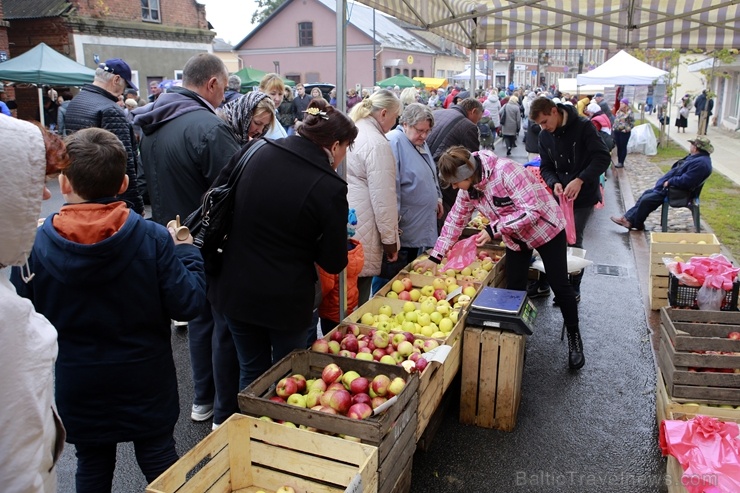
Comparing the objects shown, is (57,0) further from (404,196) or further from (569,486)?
(569,486)

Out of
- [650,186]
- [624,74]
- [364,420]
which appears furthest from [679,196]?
[624,74]

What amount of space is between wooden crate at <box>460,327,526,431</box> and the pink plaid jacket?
83 cm

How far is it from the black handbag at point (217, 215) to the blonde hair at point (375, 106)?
1.65m

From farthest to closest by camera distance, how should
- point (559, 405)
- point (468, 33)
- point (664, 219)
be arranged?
1. point (664, 219)
2. point (468, 33)
3. point (559, 405)

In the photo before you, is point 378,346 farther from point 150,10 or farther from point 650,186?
point 150,10

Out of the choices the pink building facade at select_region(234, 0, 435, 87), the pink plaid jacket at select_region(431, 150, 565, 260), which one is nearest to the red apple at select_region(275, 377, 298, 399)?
the pink plaid jacket at select_region(431, 150, 565, 260)

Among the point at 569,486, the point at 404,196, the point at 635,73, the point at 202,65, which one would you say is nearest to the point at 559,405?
the point at 569,486

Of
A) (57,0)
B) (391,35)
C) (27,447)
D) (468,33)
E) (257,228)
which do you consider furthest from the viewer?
(391,35)

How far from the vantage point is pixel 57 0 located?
65.1ft

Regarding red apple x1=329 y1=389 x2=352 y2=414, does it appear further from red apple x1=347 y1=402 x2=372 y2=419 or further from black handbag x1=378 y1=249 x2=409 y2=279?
black handbag x1=378 y1=249 x2=409 y2=279

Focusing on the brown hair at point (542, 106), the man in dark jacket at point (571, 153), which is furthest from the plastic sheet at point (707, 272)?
the brown hair at point (542, 106)

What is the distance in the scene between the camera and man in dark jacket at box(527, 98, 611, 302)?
5656 mm

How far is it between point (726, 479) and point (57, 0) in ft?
74.6

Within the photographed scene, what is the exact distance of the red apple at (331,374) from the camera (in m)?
3.03
